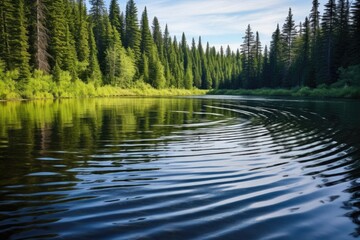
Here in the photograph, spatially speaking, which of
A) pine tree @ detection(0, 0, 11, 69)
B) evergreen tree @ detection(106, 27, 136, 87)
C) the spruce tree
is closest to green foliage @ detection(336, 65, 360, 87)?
evergreen tree @ detection(106, 27, 136, 87)

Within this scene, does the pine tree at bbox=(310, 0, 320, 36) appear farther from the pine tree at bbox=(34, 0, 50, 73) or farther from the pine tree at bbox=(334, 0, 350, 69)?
the pine tree at bbox=(34, 0, 50, 73)

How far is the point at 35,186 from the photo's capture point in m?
5.41

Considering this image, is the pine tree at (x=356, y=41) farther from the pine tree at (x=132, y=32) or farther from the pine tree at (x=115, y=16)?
the pine tree at (x=115, y=16)

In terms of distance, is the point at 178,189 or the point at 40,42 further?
the point at 40,42

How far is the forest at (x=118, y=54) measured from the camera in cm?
4119

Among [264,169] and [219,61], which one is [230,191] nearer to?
[264,169]

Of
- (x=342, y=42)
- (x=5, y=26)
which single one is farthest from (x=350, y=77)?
(x=5, y=26)

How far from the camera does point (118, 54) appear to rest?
6669cm

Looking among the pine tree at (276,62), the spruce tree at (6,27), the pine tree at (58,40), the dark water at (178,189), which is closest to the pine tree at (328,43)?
the pine tree at (276,62)

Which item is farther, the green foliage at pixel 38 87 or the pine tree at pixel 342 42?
the pine tree at pixel 342 42

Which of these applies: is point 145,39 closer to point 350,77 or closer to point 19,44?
point 19,44

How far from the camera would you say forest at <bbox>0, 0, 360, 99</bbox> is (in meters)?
41.2

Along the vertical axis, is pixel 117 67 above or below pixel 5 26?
below

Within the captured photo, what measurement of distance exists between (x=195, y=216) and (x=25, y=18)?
49981 millimetres
